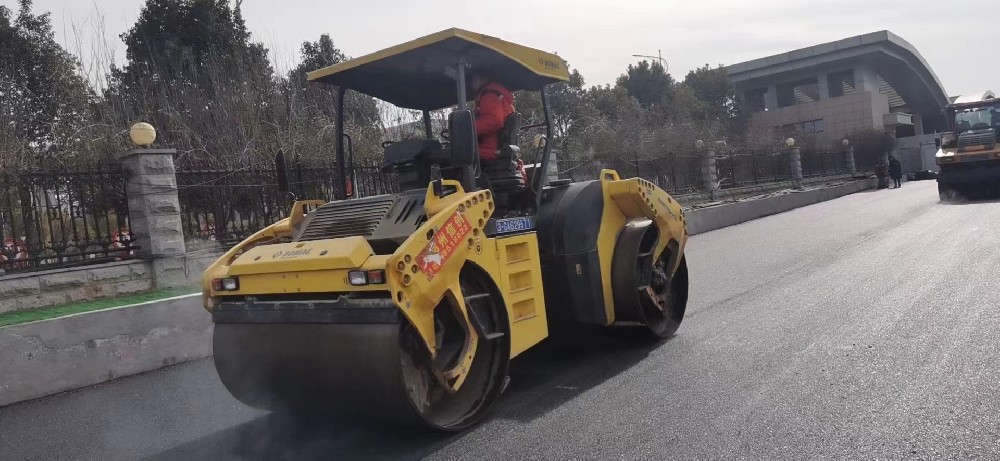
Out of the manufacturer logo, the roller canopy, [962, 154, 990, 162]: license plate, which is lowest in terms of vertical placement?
[962, 154, 990, 162]: license plate

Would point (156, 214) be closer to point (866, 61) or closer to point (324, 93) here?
point (324, 93)

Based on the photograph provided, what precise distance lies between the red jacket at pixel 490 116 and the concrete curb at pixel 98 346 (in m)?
3.68

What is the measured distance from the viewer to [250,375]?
161 inches

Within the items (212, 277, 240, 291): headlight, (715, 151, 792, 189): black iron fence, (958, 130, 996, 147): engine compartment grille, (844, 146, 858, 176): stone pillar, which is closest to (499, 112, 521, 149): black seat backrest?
(212, 277, 240, 291): headlight

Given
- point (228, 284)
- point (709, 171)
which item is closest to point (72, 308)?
point (228, 284)

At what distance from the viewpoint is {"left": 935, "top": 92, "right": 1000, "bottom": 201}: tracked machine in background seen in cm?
1875

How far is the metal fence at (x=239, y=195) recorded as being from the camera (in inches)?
388

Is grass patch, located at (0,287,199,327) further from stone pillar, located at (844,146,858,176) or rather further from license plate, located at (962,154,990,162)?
stone pillar, located at (844,146,858,176)

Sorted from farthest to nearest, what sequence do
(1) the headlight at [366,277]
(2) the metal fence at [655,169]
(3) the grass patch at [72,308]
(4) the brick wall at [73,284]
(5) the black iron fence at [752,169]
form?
1. (5) the black iron fence at [752,169]
2. (2) the metal fence at [655,169]
3. (4) the brick wall at [73,284]
4. (3) the grass patch at [72,308]
5. (1) the headlight at [366,277]

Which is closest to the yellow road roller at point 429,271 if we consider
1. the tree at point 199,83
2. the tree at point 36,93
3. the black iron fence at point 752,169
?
the tree at point 36,93

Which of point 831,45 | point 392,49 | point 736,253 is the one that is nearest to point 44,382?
point 392,49

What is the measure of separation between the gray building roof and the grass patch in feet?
163

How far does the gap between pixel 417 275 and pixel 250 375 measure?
3.93 ft

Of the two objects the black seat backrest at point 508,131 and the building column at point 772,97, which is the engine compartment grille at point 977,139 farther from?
the building column at point 772,97
